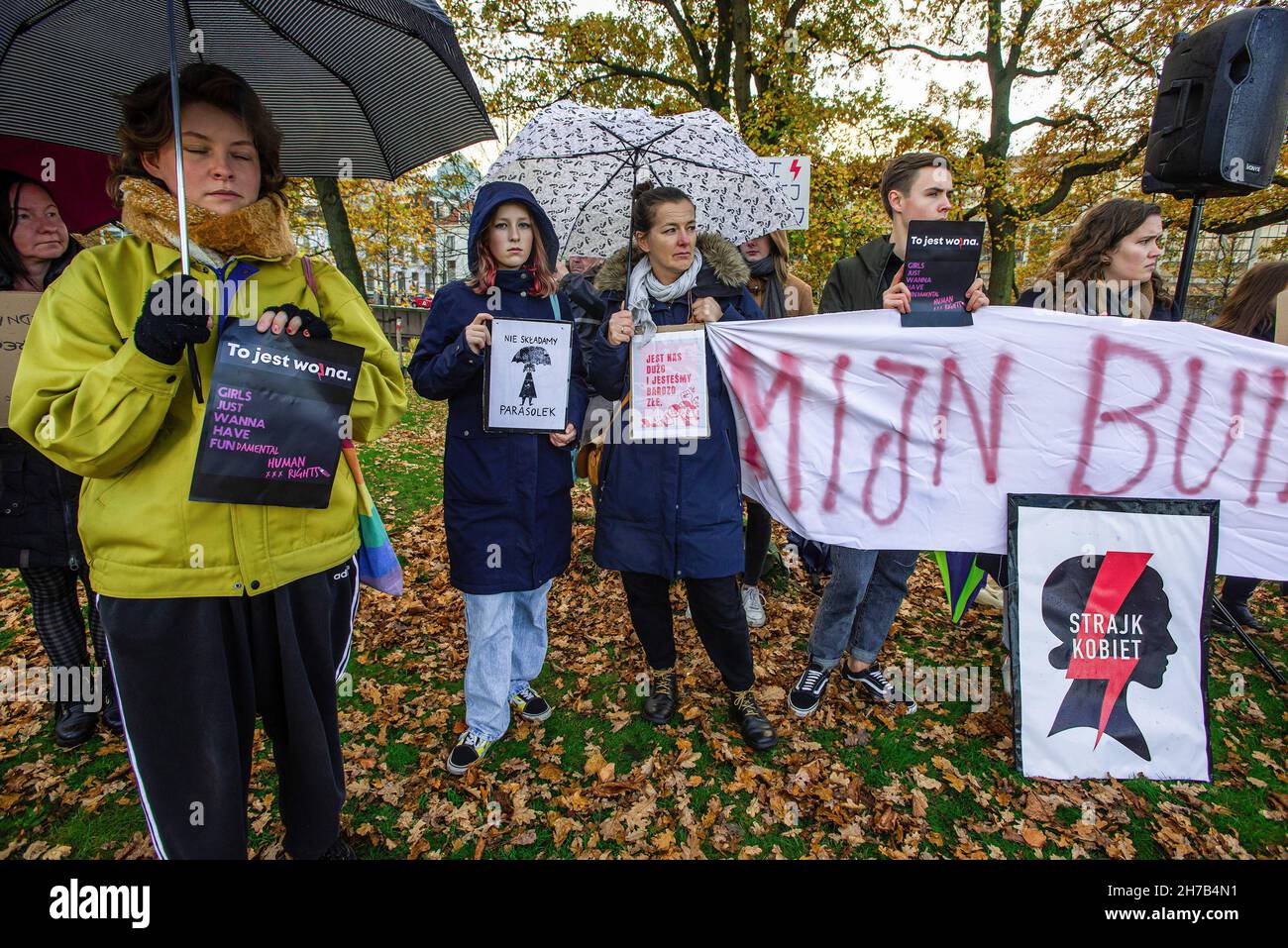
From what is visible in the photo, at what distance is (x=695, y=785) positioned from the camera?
10.4 ft

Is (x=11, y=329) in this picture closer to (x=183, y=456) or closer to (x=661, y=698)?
(x=183, y=456)

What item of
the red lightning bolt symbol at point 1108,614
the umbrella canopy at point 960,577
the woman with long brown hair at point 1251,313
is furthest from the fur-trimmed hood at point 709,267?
the woman with long brown hair at point 1251,313

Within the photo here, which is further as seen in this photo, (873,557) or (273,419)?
(873,557)

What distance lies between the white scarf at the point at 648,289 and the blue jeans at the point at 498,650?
1.35m

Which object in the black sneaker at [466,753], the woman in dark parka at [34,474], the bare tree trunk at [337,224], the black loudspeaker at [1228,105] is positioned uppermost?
the bare tree trunk at [337,224]

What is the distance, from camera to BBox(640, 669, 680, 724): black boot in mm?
3570

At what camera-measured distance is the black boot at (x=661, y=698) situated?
3.57m

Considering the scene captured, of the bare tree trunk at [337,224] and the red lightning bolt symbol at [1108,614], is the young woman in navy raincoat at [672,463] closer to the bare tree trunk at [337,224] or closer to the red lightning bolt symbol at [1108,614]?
the red lightning bolt symbol at [1108,614]

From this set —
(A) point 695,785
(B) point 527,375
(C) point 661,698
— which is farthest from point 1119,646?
(B) point 527,375

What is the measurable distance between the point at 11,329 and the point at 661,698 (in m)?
3.62

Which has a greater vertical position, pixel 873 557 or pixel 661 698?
pixel 873 557

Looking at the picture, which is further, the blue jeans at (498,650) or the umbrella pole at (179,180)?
the blue jeans at (498,650)

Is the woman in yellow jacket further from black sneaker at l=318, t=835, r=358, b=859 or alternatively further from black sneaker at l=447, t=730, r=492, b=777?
black sneaker at l=447, t=730, r=492, b=777

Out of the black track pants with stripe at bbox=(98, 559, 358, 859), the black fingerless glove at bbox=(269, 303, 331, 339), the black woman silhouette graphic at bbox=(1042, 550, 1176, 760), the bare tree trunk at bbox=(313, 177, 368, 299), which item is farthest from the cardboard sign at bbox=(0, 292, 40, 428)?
the bare tree trunk at bbox=(313, 177, 368, 299)
